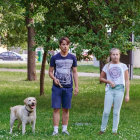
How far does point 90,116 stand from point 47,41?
3085 millimetres

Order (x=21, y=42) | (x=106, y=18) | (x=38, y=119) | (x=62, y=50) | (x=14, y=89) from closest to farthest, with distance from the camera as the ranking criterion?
(x=62, y=50)
(x=38, y=119)
(x=106, y=18)
(x=14, y=89)
(x=21, y=42)

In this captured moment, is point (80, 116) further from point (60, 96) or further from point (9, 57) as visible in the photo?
point (9, 57)

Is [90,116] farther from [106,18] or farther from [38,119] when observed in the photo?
[106,18]

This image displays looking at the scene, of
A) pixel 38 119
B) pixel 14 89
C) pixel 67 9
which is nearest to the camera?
pixel 38 119

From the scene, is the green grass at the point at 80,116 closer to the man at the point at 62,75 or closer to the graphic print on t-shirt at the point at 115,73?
the man at the point at 62,75

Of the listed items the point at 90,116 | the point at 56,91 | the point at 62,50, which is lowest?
the point at 90,116

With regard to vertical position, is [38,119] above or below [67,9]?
below

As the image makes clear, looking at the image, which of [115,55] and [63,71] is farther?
[63,71]

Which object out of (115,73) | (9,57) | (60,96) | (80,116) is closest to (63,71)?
(60,96)

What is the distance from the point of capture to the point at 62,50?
365 inches

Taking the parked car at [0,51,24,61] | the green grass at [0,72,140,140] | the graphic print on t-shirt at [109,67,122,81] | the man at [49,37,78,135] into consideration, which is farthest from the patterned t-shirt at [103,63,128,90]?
the parked car at [0,51,24,61]

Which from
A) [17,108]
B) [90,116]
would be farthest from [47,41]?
[17,108]

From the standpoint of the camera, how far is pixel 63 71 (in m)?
9.29

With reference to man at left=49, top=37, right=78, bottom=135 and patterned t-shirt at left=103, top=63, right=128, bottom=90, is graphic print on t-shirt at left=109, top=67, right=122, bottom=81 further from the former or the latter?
man at left=49, top=37, right=78, bottom=135
